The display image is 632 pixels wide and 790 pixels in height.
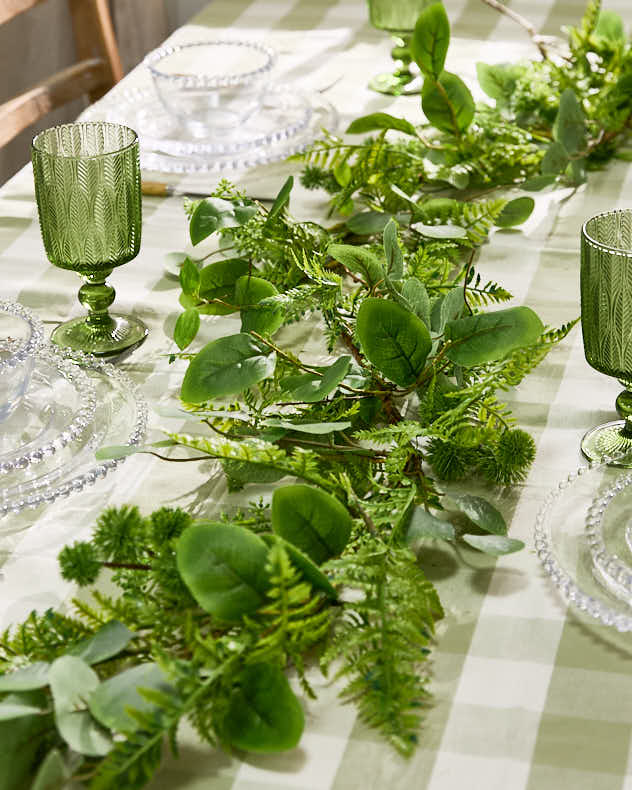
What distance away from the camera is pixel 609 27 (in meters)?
1.41

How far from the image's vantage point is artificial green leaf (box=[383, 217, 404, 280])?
78 cm

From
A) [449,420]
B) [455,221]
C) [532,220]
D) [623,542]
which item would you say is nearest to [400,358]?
[449,420]

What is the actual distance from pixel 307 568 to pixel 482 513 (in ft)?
0.50

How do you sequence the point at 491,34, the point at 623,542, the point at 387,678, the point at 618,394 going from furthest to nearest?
1. the point at 491,34
2. the point at 618,394
3. the point at 623,542
4. the point at 387,678

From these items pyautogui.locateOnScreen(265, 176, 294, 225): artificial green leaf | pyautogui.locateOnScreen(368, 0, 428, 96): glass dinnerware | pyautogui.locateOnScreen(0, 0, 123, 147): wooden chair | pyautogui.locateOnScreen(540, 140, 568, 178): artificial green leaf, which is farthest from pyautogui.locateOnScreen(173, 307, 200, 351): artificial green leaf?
pyautogui.locateOnScreen(0, 0, 123, 147): wooden chair

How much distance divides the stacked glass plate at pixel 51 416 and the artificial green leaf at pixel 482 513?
0.78ft

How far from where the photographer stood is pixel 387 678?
1.87 feet

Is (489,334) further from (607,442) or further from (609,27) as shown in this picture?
(609,27)

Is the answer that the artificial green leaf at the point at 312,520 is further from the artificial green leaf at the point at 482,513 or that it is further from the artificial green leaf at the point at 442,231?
the artificial green leaf at the point at 442,231

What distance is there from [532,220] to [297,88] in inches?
18.1

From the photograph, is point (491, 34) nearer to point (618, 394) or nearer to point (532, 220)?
point (532, 220)

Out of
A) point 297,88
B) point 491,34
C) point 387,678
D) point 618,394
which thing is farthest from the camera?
point 491,34

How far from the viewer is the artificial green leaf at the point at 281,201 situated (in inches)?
35.4

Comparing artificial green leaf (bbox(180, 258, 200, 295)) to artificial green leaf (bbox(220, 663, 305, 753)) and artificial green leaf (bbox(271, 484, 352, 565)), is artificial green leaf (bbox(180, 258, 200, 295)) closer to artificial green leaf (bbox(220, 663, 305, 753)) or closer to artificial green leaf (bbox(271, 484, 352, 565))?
artificial green leaf (bbox(271, 484, 352, 565))
